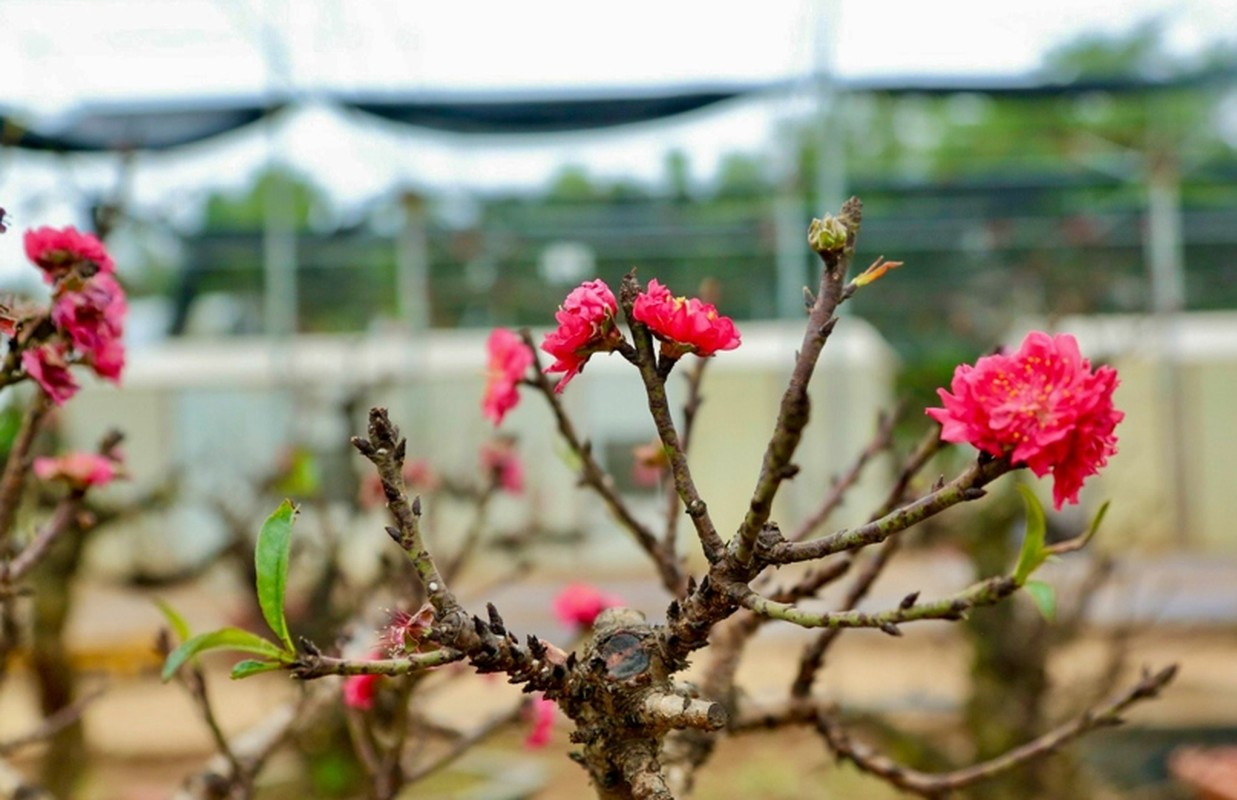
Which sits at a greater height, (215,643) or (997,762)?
(215,643)

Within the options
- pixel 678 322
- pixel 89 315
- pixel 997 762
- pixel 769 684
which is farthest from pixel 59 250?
pixel 769 684

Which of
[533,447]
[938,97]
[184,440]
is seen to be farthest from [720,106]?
[184,440]

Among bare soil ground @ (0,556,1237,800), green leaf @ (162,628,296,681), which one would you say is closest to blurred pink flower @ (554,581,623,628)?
green leaf @ (162,628,296,681)

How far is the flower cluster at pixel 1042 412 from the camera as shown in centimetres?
57

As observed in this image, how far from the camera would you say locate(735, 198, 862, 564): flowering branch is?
552 millimetres

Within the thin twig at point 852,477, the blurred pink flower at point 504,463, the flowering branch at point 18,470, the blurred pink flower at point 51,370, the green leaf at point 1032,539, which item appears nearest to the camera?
the green leaf at point 1032,539

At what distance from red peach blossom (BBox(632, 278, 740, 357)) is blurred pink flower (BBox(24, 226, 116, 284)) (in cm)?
50

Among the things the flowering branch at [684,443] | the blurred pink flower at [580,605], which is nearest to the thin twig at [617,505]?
the flowering branch at [684,443]

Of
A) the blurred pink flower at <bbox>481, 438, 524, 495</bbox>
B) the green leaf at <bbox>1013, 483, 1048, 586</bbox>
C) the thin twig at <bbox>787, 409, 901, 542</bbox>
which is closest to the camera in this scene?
the green leaf at <bbox>1013, 483, 1048, 586</bbox>

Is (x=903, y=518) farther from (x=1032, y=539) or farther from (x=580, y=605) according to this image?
(x=580, y=605)

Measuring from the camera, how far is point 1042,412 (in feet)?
1.88

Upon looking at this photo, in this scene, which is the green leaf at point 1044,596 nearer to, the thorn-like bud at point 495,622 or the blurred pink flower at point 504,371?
the thorn-like bud at point 495,622

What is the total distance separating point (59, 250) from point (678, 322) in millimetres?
543

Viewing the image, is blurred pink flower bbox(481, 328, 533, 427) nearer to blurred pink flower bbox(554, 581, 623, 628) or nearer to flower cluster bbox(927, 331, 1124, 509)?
blurred pink flower bbox(554, 581, 623, 628)
